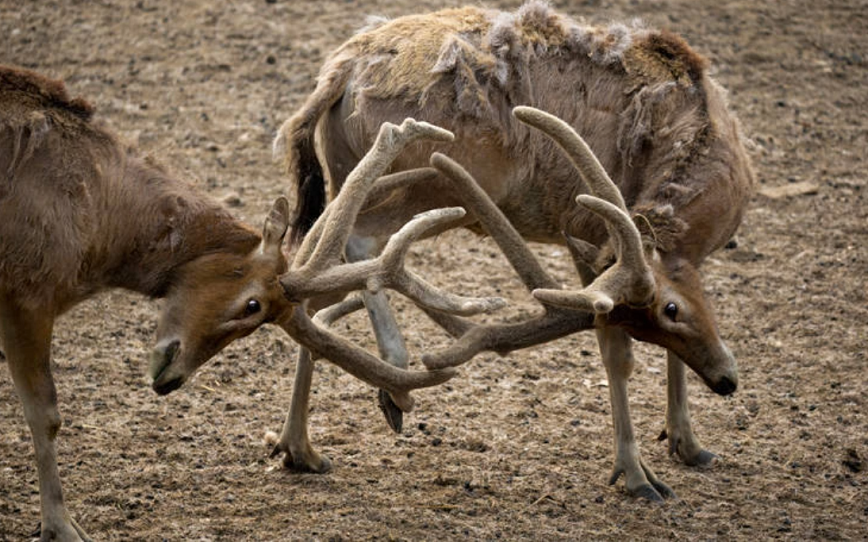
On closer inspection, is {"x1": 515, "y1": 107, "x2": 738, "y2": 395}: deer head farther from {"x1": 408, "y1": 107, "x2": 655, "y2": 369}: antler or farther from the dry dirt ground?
the dry dirt ground

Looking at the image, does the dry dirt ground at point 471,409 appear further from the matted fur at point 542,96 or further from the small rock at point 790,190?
Answer: the matted fur at point 542,96

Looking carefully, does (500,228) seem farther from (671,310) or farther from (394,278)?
A: (671,310)

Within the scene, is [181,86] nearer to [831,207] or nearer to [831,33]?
[831,207]

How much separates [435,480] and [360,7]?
298 inches

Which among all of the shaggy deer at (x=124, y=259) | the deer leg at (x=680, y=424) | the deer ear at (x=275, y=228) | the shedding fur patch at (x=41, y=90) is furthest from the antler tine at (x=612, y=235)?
the shedding fur patch at (x=41, y=90)

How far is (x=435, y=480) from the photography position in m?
6.80

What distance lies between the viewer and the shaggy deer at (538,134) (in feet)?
21.3

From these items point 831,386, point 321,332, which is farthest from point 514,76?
point 831,386

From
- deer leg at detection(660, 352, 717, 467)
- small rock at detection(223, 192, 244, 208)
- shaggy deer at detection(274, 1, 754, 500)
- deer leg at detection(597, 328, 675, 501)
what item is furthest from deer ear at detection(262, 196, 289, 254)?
small rock at detection(223, 192, 244, 208)

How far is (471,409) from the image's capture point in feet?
25.0

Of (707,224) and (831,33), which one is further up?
(707,224)

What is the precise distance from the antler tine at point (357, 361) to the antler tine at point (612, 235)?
27.8 inches

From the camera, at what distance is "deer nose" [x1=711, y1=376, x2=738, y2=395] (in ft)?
20.2

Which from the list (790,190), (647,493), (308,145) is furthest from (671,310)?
(790,190)
